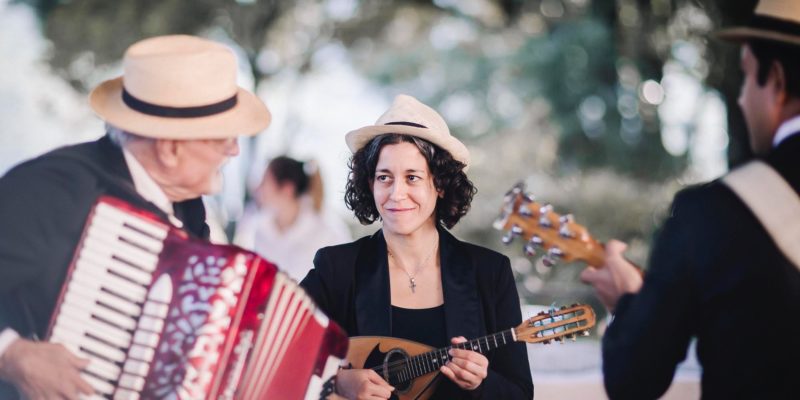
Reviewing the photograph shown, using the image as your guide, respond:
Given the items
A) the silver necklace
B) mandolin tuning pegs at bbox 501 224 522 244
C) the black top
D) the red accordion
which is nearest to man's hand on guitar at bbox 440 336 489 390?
the black top

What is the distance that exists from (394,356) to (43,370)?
3.55 ft

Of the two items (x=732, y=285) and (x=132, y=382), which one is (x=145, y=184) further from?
(x=732, y=285)

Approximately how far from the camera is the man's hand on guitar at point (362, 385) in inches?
99.3

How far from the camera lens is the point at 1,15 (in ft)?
30.5

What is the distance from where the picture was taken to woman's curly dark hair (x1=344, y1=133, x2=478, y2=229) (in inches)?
108

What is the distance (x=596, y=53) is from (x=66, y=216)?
8.07 meters

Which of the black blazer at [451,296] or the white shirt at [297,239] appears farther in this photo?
the white shirt at [297,239]

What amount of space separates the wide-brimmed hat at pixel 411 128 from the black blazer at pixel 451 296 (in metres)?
0.34

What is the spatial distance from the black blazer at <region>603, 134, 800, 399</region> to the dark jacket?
1.19 m

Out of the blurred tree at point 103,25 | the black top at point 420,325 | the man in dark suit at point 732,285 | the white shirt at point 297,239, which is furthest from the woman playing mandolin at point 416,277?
the blurred tree at point 103,25

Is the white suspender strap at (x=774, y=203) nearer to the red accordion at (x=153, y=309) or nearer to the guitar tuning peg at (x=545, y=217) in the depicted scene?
the guitar tuning peg at (x=545, y=217)

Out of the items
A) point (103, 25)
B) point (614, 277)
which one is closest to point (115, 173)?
point (614, 277)

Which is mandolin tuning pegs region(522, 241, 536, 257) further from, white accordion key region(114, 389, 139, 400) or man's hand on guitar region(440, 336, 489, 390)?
white accordion key region(114, 389, 139, 400)

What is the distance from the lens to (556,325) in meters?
2.60
